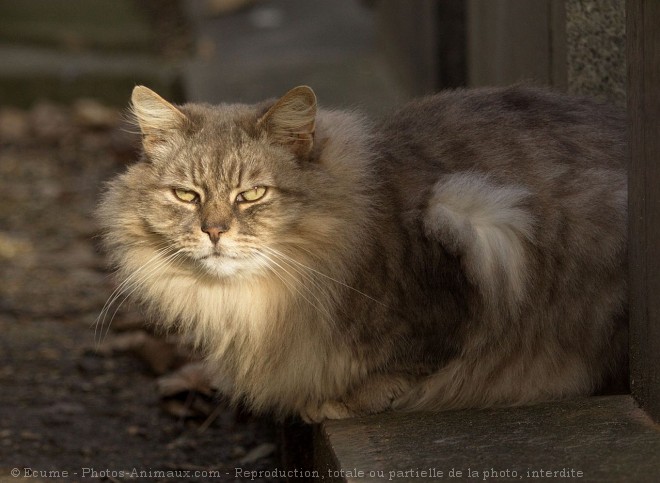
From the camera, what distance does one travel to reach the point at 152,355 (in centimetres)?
448

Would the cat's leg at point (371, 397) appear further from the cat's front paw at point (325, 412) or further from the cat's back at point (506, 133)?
the cat's back at point (506, 133)

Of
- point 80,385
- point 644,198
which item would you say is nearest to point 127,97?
Result: point 80,385

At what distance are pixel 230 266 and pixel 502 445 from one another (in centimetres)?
91

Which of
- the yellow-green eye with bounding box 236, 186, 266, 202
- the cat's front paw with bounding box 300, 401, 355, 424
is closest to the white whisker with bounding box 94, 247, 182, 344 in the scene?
the yellow-green eye with bounding box 236, 186, 266, 202

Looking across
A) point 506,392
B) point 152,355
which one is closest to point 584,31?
point 506,392

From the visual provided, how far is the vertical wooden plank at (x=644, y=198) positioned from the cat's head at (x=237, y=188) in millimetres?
811

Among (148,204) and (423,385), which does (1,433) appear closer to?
(148,204)

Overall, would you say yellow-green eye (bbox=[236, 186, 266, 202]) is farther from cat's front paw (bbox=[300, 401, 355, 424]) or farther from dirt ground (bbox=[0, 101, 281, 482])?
dirt ground (bbox=[0, 101, 281, 482])

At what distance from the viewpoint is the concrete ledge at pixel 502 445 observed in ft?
8.06

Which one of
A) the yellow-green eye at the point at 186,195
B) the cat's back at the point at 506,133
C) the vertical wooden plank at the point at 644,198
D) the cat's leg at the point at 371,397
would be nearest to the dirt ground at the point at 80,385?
the cat's leg at the point at 371,397

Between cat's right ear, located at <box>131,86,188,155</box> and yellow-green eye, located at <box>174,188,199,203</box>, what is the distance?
6.8 inches

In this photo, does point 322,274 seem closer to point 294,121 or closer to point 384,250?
point 384,250

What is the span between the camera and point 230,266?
2.93 m

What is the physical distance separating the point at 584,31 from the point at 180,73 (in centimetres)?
450
